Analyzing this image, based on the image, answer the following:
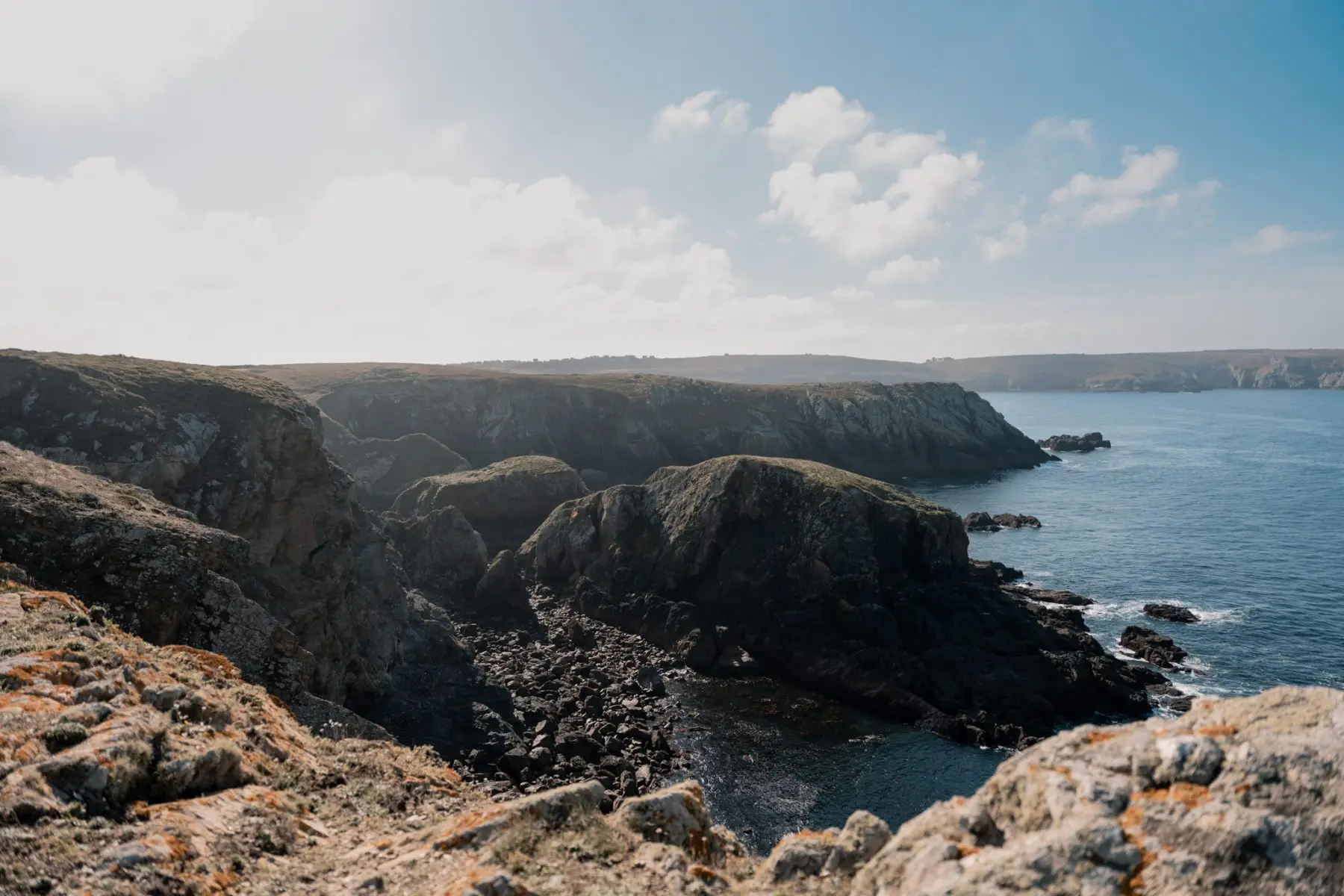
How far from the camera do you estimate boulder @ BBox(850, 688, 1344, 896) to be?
232 inches

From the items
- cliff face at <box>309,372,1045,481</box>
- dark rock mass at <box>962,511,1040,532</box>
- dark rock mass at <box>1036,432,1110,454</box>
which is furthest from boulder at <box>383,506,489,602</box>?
dark rock mass at <box>1036,432,1110,454</box>

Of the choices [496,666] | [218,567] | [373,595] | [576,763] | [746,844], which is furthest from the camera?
[496,666]

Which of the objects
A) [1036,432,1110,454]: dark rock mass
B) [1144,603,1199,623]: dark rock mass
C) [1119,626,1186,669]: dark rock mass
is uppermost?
[1036,432,1110,454]: dark rock mass

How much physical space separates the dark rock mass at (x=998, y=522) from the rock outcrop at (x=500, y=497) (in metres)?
49.7


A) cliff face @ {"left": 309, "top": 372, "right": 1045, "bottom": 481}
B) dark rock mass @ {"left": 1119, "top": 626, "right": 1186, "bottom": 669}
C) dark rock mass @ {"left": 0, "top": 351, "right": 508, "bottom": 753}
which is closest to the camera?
dark rock mass @ {"left": 0, "top": 351, "right": 508, "bottom": 753}

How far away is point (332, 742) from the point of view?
15.8 m

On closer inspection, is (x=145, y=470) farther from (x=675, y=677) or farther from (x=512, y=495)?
(x=512, y=495)

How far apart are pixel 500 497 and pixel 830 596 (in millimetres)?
42747

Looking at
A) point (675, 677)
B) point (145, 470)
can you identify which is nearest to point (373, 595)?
point (145, 470)

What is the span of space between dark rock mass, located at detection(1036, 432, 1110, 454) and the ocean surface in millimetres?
24368

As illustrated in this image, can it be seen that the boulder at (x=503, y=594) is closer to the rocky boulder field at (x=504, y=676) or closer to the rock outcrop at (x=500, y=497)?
the rocky boulder field at (x=504, y=676)

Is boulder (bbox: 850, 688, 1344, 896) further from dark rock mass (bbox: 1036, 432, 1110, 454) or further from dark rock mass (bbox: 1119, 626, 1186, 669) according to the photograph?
dark rock mass (bbox: 1036, 432, 1110, 454)

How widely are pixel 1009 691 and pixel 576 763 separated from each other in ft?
88.3

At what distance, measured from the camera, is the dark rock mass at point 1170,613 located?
179 ft
